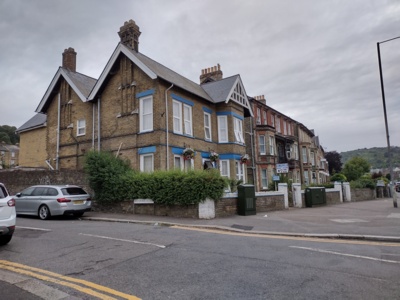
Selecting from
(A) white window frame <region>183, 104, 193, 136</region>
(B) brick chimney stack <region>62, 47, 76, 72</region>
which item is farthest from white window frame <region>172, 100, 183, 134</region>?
(B) brick chimney stack <region>62, 47, 76, 72</region>

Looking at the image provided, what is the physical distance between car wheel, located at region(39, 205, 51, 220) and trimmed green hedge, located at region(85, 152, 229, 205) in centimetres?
277

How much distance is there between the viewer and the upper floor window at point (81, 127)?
21.3m

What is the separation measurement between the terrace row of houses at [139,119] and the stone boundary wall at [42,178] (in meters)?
2.29

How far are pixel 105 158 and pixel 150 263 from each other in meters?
10.5

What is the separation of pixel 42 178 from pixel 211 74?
56.6ft

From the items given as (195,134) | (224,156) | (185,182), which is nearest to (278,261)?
(185,182)

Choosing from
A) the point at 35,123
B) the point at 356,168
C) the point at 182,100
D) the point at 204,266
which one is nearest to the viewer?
the point at 204,266

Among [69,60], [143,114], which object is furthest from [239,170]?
[69,60]

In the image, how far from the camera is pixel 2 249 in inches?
298

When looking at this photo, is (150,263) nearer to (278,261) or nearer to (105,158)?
(278,261)

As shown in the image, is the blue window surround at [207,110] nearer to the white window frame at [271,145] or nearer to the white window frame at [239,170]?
the white window frame at [239,170]

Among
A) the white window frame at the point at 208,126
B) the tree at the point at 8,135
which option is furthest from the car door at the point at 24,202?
the tree at the point at 8,135

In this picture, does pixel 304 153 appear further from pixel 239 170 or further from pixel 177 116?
pixel 177 116

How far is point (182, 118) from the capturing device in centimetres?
1917
